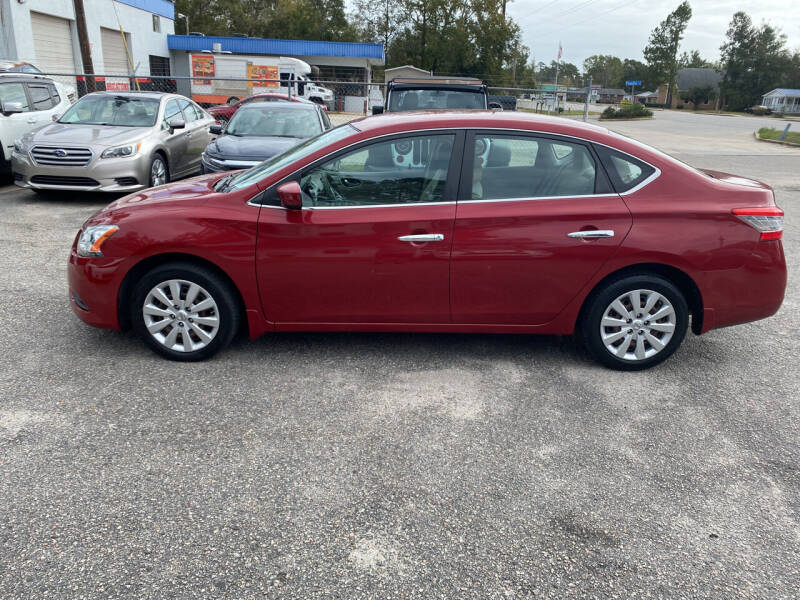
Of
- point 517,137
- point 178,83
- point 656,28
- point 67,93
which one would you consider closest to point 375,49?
point 178,83

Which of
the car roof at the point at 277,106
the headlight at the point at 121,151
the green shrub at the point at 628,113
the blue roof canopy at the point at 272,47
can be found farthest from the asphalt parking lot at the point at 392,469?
the green shrub at the point at 628,113

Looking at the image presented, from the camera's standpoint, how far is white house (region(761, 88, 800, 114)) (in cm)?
8625

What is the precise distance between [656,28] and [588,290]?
4768 inches

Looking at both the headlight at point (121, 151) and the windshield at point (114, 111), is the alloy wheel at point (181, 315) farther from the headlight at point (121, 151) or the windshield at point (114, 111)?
the windshield at point (114, 111)

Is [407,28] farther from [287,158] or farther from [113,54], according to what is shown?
[287,158]

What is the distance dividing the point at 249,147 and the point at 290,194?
5.57 m

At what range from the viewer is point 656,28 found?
108250 mm

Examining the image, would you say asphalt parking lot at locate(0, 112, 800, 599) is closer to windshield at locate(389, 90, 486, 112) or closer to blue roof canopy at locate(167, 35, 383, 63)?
windshield at locate(389, 90, 486, 112)

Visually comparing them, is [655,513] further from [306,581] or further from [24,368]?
[24,368]

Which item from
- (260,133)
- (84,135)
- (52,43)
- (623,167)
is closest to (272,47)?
(52,43)

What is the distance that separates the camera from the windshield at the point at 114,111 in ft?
33.3

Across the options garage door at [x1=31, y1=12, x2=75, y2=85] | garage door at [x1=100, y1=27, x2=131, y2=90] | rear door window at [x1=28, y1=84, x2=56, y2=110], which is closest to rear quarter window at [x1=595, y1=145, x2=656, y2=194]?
rear door window at [x1=28, y1=84, x2=56, y2=110]

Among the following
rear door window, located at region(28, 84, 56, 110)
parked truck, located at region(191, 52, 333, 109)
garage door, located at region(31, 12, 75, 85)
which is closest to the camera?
rear door window, located at region(28, 84, 56, 110)

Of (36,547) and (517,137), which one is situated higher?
(517,137)
